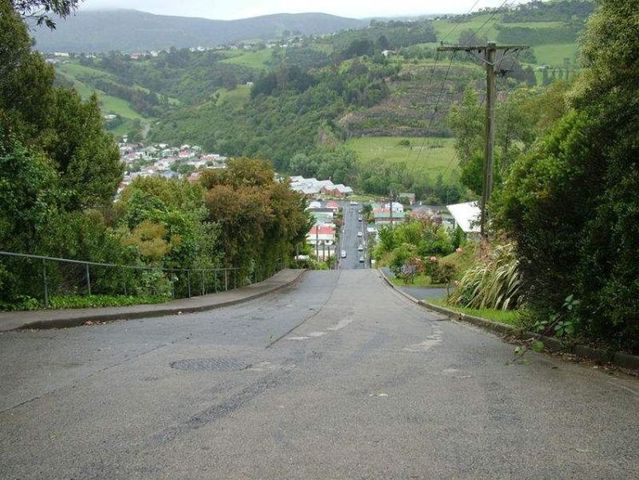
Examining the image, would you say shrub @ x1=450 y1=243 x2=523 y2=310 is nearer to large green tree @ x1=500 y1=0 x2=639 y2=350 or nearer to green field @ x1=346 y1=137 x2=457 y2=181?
large green tree @ x1=500 y1=0 x2=639 y2=350

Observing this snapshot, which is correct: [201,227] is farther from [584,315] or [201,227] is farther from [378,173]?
[378,173]

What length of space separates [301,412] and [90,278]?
11051 millimetres

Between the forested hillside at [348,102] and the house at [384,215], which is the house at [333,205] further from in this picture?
the house at [384,215]

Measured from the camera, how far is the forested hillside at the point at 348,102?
5059 inches

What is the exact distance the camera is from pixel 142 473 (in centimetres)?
461

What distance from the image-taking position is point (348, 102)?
148125 millimetres

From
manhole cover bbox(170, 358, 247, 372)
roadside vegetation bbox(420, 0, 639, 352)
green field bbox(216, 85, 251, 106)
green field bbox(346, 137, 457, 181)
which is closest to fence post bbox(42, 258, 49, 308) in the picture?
manhole cover bbox(170, 358, 247, 372)

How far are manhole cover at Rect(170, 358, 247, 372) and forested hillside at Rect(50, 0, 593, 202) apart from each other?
335 ft

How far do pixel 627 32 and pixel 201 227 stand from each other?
20421 mm

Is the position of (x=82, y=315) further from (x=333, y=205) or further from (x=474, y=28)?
(x=474, y=28)

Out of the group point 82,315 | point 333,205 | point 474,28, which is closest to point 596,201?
point 82,315

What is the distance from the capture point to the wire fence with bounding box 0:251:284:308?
41.6ft

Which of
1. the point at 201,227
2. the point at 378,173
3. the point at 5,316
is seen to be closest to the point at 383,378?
the point at 5,316

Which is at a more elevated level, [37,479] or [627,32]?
[627,32]
